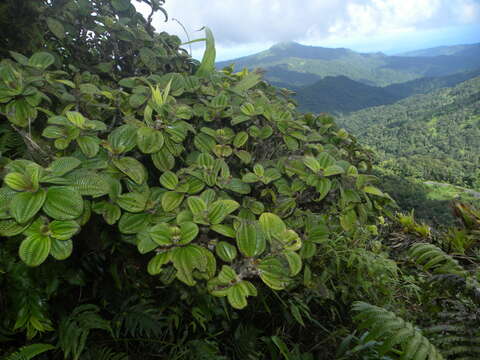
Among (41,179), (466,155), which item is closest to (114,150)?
(41,179)

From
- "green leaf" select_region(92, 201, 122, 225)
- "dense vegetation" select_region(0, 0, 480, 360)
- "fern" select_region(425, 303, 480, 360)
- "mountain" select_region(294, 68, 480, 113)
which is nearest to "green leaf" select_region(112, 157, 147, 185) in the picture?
"dense vegetation" select_region(0, 0, 480, 360)

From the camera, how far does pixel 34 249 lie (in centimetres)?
76

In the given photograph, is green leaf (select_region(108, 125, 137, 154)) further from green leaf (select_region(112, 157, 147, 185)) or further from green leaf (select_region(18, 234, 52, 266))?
green leaf (select_region(18, 234, 52, 266))

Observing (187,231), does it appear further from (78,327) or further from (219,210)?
(78,327)

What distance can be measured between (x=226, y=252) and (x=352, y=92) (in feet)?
566

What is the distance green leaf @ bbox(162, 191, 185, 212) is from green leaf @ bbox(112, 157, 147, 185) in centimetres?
9

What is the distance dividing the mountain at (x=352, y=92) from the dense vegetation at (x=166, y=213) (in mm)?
126101

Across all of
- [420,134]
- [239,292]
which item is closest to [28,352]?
[239,292]

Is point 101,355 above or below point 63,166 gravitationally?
below

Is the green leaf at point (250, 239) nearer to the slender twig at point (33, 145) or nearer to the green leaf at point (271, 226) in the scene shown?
the green leaf at point (271, 226)

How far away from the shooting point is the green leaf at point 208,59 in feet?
5.52

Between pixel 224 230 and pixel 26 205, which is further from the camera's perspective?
pixel 224 230

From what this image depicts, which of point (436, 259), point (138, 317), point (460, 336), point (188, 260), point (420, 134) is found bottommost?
point (420, 134)

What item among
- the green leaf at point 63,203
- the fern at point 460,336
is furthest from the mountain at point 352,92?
the green leaf at point 63,203
